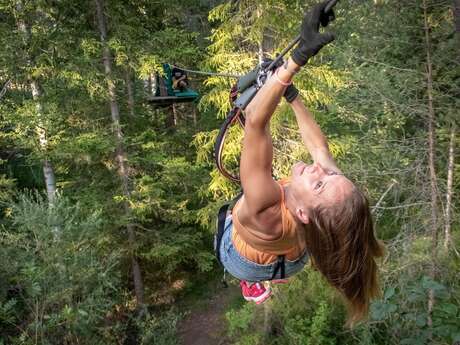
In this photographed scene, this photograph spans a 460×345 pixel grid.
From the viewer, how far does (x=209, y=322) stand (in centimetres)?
1086

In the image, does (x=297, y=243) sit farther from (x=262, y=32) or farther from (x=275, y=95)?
(x=262, y=32)

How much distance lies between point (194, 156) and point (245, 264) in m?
9.26

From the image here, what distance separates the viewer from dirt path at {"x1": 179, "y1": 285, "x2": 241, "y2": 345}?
10.2 meters

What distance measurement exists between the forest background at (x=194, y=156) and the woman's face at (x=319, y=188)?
7.43 ft

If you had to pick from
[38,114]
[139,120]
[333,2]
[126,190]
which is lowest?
[126,190]

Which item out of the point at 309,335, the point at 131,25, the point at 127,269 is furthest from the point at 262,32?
the point at 127,269

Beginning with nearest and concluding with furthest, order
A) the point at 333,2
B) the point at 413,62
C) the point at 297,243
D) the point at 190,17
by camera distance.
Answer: the point at 333,2, the point at 297,243, the point at 413,62, the point at 190,17

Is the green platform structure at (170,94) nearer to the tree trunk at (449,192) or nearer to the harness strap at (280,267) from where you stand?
the harness strap at (280,267)

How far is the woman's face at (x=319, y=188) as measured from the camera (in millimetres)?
2008

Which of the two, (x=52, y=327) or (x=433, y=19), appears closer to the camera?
(x=433, y=19)

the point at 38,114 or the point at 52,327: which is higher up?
the point at 38,114

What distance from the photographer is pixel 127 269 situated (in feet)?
37.1

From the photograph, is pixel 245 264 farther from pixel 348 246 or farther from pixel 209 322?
pixel 209 322

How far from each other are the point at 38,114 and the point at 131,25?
2708mm
